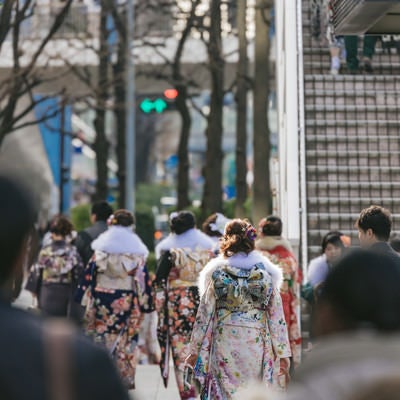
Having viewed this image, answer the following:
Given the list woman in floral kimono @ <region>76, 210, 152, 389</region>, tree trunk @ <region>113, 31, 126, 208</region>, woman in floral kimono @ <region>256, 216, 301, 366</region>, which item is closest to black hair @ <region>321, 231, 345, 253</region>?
woman in floral kimono @ <region>256, 216, 301, 366</region>

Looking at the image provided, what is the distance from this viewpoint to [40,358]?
2.90m

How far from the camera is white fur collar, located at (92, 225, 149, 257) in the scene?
40.5ft

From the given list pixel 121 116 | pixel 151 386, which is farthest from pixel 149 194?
pixel 151 386

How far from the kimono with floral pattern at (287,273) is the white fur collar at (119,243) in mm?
1399

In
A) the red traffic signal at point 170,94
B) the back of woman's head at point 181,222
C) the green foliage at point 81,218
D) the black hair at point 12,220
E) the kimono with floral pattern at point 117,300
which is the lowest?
the kimono with floral pattern at point 117,300

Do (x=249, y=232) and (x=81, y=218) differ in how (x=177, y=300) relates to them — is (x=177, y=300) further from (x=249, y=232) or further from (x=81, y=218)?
(x=81, y=218)

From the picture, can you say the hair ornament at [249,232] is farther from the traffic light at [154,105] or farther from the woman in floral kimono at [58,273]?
the traffic light at [154,105]

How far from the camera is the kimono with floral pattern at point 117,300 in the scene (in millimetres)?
12375

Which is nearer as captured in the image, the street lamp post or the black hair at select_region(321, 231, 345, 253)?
the black hair at select_region(321, 231, 345, 253)

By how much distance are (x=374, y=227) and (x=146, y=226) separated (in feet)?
72.4

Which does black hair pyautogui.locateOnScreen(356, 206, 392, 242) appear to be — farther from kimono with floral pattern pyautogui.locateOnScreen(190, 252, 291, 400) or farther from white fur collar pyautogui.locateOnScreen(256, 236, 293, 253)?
white fur collar pyautogui.locateOnScreen(256, 236, 293, 253)

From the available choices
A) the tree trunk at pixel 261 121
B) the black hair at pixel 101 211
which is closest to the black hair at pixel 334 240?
the black hair at pixel 101 211

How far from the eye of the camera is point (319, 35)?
19.3 meters

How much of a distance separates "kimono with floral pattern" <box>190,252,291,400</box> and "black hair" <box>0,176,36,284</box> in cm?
→ 565
